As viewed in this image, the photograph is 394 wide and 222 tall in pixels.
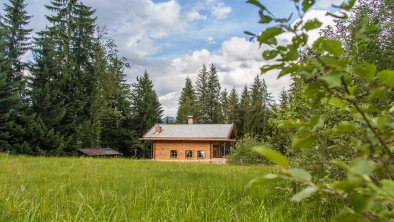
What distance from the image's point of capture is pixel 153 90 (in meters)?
64.9

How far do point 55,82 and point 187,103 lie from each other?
3780 centimetres

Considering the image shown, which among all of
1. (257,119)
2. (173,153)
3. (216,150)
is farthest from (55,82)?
(257,119)

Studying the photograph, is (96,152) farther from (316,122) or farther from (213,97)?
(316,122)

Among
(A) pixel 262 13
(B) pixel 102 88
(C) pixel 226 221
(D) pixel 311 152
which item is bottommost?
(C) pixel 226 221

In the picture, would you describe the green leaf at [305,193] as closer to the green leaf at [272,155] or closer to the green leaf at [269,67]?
the green leaf at [272,155]

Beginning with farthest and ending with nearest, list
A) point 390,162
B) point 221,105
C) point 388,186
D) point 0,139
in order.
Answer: point 221,105, point 0,139, point 390,162, point 388,186

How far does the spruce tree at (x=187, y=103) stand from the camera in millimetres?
72938

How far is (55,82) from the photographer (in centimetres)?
3800

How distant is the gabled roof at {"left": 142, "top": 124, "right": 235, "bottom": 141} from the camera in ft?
138

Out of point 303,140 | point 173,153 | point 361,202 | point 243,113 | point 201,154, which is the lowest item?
point 201,154

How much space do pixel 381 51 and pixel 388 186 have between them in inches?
278

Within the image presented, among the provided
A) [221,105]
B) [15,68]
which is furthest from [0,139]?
[221,105]

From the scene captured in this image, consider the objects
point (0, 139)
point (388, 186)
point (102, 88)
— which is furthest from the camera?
point (102, 88)

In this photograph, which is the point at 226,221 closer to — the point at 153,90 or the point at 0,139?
the point at 0,139
